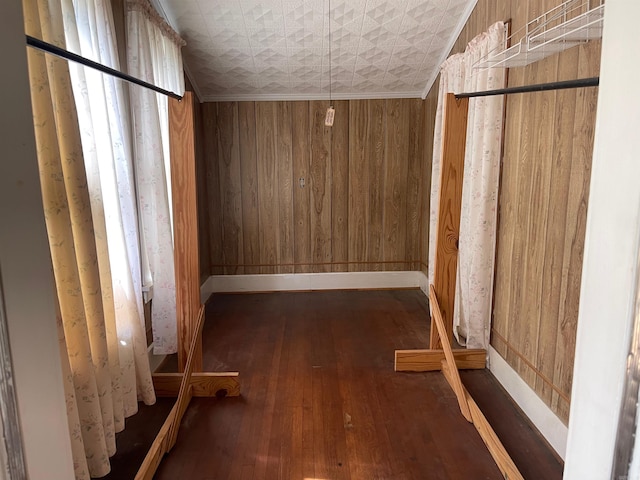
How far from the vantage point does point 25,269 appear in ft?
1.81

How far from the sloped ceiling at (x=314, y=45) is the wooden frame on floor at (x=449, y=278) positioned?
1166 mm

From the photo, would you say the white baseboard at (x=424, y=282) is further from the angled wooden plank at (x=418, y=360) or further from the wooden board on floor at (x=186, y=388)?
the wooden board on floor at (x=186, y=388)

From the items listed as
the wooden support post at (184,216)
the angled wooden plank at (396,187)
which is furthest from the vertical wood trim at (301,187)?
the wooden support post at (184,216)

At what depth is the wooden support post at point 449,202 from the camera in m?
2.15

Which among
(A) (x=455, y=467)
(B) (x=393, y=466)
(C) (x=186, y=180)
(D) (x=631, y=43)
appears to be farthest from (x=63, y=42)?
(A) (x=455, y=467)

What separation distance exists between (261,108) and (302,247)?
4.80 feet

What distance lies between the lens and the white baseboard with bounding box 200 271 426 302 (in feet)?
13.9

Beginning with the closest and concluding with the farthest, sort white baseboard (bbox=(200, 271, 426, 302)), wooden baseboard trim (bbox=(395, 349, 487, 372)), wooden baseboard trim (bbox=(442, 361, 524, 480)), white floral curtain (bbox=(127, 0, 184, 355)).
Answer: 1. wooden baseboard trim (bbox=(442, 361, 524, 480))
2. white floral curtain (bbox=(127, 0, 184, 355))
3. wooden baseboard trim (bbox=(395, 349, 487, 372))
4. white baseboard (bbox=(200, 271, 426, 302))

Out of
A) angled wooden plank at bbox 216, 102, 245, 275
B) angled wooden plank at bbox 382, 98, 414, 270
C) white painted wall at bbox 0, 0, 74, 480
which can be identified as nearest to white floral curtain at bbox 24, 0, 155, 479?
white painted wall at bbox 0, 0, 74, 480

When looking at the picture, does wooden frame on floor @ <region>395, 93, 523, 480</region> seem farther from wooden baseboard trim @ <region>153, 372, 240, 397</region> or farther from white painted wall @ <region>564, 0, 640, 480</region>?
white painted wall @ <region>564, 0, 640, 480</region>

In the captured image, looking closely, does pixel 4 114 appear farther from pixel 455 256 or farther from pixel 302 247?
pixel 302 247

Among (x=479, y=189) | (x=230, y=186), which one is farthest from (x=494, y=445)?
(x=230, y=186)

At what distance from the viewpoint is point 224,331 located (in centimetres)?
324

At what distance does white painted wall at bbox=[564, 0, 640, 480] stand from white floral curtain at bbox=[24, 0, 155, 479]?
4.38 feet
